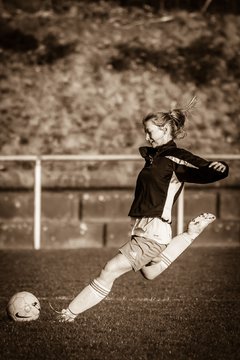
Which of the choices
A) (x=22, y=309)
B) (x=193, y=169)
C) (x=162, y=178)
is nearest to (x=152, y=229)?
(x=162, y=178)

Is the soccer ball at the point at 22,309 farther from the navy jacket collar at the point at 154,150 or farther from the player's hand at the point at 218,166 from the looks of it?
the player's hand at the point at 218,166

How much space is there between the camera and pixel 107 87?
12602 mm

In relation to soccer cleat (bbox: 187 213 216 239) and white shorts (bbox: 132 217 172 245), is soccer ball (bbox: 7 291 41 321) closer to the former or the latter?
white shorts (bbox: 132 217 172 245)

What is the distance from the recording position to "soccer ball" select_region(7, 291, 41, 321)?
5.00m

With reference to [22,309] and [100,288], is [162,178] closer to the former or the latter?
[100,288]

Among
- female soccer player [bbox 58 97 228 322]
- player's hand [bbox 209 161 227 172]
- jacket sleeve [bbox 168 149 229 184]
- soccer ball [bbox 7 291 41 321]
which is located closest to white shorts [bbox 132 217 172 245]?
female soccer player [bbox 58 97 228 322]

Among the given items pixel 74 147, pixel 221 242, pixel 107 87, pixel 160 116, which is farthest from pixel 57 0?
pixel 160 116

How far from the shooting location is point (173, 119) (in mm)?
5059

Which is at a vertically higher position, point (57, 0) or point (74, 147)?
point (57, 0)

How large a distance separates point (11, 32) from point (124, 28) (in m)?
2.01

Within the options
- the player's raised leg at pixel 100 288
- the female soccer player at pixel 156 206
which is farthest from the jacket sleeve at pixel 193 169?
the player's raised leg at pixel 100 288

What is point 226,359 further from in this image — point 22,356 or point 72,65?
point 72,65

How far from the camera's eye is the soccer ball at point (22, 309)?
197 inches

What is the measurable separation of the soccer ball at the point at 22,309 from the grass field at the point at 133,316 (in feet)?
0.17
